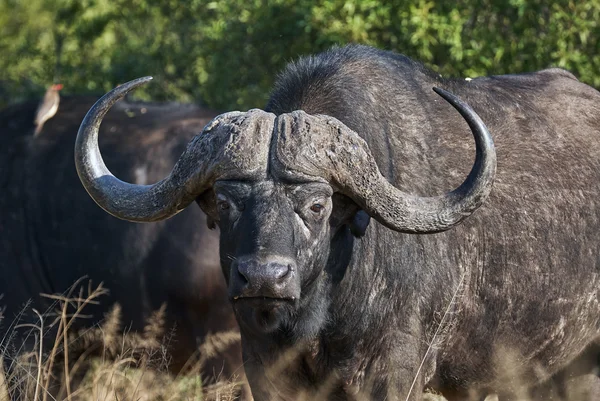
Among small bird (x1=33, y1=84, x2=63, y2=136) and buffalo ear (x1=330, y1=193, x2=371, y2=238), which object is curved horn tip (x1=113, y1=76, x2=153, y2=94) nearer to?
buffalo ear (x1=330, y1=193, x2=371, y2=238)

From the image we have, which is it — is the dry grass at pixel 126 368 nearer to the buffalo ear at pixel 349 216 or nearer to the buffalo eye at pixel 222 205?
the buffalo ear at pixel 349 216

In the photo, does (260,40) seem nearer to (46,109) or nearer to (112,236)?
(46,109)

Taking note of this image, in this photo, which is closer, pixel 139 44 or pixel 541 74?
pixel 541 74

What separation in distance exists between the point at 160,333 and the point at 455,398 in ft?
6.13

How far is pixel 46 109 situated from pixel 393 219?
12.3 feet

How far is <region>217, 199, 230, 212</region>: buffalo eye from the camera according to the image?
422cm

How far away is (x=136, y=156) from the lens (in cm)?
670

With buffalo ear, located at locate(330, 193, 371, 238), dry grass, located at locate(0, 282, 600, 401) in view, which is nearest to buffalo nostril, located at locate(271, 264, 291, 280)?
buffalo ear, located at locate(330, 193, 371, 238)

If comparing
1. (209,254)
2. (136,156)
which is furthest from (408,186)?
(136,156)

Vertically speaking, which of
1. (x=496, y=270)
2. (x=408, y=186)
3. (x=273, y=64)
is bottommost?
(x=273, y=64)

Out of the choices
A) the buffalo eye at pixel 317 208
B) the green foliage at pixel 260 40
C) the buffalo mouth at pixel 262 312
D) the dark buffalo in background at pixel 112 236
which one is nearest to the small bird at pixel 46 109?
the dark buffalo in background at pixel 112 236

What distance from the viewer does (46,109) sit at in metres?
7.28

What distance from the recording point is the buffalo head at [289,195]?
4016 millimetres

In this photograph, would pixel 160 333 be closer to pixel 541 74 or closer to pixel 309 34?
pixel 541 74
